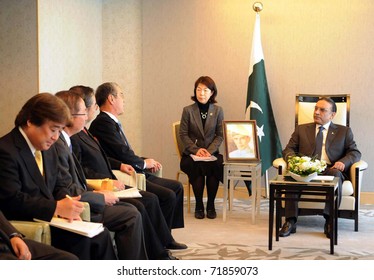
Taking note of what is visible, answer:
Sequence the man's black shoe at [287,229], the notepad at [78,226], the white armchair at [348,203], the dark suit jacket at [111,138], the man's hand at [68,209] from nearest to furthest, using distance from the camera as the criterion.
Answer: the notepad at [78,226] → the man's hand at [68,209] → the dark suit jacket at [111,138] → the man's black shoe at [287,229] → the white armchair at [348,203]

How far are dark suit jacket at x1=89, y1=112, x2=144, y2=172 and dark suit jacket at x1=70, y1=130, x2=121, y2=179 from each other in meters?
0.53

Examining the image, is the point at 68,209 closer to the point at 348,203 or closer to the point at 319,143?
the point at 348,203

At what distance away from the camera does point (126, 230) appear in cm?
476

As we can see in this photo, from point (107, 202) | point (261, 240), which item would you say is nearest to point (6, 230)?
point (107, 202)

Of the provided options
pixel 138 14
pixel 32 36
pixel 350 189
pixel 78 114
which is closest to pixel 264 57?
pixel 138 14

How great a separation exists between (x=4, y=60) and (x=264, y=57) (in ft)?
10.5

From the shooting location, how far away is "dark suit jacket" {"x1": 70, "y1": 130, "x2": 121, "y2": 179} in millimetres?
5324

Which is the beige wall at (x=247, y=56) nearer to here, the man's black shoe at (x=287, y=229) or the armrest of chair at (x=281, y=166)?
the armrest of chair at (x=281, y=166)

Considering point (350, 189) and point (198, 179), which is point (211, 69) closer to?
point (198, 179)

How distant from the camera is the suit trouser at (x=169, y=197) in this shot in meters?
Result: 6.00

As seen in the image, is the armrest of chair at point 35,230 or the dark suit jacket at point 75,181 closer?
the armrest of chair at point 35,230

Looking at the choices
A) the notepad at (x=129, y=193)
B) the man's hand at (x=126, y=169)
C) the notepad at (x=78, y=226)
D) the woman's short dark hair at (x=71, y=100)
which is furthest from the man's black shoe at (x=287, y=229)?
the notepad at (x=78, y=226)

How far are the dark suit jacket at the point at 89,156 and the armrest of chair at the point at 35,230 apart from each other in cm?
142

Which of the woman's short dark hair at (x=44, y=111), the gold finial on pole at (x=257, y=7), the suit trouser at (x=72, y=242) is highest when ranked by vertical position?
the gold finial on pole at (x=257, y=7)
